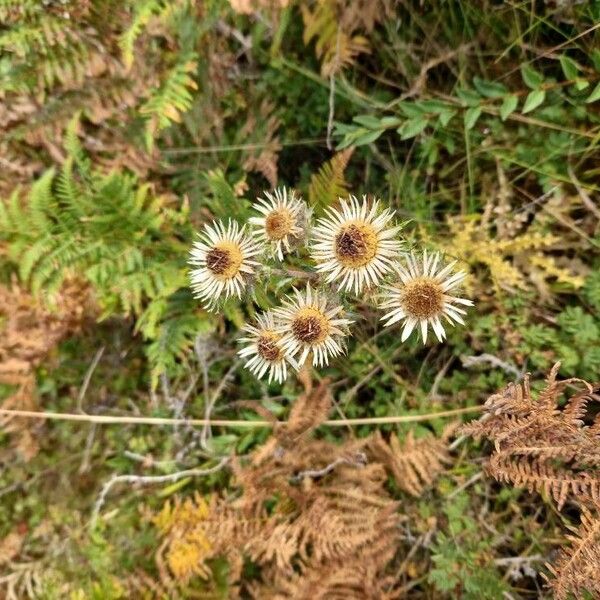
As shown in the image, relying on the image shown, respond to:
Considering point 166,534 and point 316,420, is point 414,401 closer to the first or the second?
point 316,420

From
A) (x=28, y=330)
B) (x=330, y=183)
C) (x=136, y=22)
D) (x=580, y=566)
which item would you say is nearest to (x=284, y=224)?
(x=330, y=183)

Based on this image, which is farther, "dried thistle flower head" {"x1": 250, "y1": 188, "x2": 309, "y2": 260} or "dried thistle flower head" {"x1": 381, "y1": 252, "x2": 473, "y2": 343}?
"dried thistle flower head" {"x1": 250, "y1": 188, "x2": 309, "y2": 260}

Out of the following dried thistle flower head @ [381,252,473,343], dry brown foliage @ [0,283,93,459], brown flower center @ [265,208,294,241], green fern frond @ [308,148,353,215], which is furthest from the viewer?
dry brown foliage @ [0,283,93,459]

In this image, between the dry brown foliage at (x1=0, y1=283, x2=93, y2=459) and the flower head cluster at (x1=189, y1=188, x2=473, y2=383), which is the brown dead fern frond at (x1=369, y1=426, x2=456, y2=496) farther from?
→ the dry brown foliage at (x1=0, y1=283, x2=93, y2=459)

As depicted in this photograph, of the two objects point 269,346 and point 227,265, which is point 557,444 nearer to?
point 269,346

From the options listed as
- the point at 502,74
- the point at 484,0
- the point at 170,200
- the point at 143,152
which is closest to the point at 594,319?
the point at 502,74

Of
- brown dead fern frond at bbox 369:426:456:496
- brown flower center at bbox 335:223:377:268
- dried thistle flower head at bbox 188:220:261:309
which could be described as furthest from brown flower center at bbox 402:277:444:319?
brown dead fern frond at bbox 369:426:456:496
